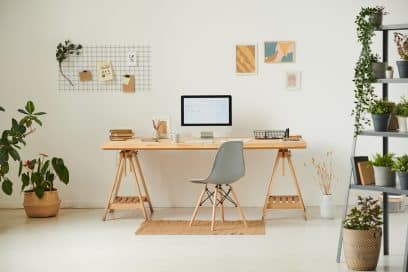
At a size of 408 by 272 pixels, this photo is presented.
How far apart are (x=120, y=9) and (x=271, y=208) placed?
253 centimetres

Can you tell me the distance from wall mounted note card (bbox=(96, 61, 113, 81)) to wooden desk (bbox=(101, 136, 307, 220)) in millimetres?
772

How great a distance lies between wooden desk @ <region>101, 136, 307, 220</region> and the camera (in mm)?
7039

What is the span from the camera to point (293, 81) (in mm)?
7812

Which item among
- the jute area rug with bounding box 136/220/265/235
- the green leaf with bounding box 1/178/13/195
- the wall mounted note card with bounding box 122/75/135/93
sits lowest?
the jute area rug with bounding box 136/220/265/235

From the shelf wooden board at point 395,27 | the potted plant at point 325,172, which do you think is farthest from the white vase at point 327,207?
the shelf wooden board at point 395,27

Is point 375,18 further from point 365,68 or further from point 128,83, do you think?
point 128,83

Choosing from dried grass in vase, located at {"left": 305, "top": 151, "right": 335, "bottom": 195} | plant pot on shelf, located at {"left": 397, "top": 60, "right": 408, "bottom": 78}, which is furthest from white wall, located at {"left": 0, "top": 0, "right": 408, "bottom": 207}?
plant pot on shelf, located at {"left": 397, "top": 60, "right": 408, "bottom": 78}

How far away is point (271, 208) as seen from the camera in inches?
283

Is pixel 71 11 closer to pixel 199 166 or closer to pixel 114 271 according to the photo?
pixel 199 166

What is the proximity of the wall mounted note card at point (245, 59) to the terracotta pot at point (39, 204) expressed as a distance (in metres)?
2.23

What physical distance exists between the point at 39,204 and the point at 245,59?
97.3 inches

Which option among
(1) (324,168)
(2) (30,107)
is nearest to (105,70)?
(2) (30,107)

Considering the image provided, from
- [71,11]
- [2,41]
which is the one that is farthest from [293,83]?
[2,41]

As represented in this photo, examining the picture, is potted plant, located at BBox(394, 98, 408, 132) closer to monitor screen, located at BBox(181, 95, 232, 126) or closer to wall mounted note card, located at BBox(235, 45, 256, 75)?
monitor screen, located at BBox(181, 95, 232, 126)
